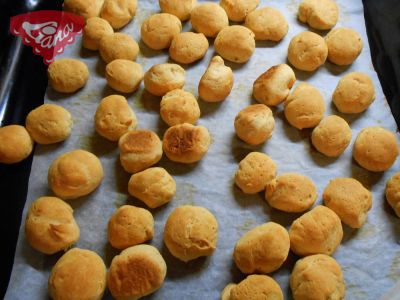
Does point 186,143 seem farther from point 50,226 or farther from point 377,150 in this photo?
point 377,150

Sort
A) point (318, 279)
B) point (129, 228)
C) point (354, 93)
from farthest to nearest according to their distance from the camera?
1. point (354, 93)
2. point (129, 228)
3. point (318, 279)

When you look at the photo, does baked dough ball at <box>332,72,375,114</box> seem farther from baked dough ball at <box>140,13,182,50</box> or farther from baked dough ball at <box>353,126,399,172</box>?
baked dough ball at <box>140,13,182,50</box>

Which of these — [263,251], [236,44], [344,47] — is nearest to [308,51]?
[344,47]

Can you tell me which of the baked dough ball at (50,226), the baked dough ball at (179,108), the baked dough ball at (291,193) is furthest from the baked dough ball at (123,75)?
the baked dough ball at (291,193)

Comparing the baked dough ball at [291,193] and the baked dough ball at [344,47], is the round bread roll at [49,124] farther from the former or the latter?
the baked dough ball at [344,47]

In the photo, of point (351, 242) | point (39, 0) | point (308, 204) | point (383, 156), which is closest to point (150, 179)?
point (308, 204)

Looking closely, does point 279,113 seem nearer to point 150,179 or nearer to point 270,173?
point 270,173

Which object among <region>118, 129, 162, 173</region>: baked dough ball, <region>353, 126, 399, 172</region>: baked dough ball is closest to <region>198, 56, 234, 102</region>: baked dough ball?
<region>118, 129, 162, 173</region>: baked dough ball
